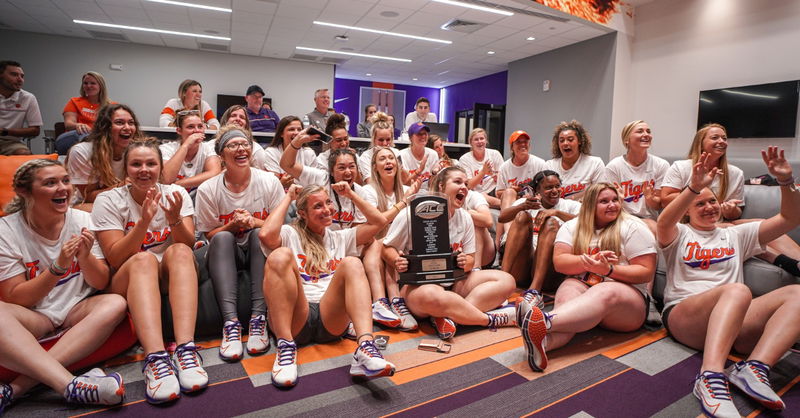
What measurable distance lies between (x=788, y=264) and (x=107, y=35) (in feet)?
37.3

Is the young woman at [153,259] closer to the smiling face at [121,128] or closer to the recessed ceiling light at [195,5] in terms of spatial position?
the smiling face at [121,128]

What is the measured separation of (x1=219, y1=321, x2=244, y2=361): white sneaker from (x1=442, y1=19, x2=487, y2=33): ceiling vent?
6.62 m

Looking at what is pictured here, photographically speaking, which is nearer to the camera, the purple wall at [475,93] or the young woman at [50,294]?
the young woman at [50,294]

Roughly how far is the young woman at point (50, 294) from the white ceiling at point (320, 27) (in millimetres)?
5708

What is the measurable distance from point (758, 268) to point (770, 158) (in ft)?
2.26

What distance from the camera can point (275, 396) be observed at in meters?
1.76

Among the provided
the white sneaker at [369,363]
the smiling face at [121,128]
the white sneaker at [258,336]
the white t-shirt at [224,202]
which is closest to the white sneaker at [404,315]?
the white sneaker at [369,363]

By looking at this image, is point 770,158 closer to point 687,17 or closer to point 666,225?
point 666,225

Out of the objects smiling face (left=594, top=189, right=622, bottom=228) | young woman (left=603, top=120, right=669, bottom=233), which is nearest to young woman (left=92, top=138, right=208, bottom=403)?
smiling face (left=594, top=189, right=622, bottom=228)

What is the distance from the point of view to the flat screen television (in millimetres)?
5629

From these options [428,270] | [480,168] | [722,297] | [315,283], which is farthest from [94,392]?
[480,168]

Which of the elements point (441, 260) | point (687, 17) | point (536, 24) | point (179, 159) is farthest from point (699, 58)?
point (179, 159)

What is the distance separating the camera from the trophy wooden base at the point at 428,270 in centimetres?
236

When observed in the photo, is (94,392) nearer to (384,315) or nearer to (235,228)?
(235,228)
